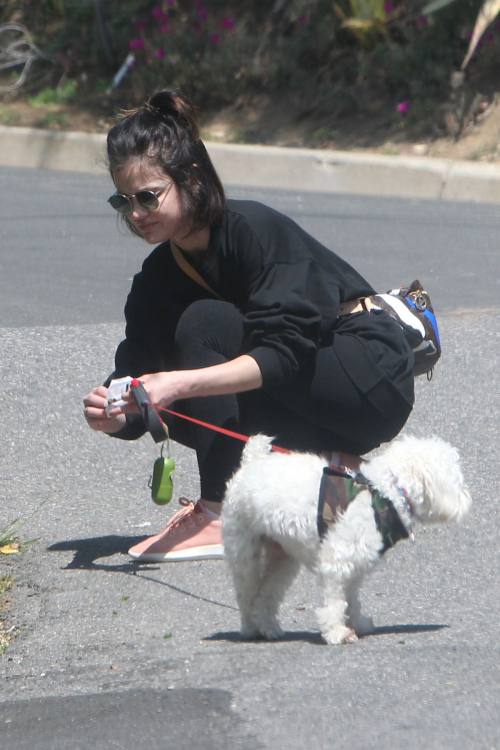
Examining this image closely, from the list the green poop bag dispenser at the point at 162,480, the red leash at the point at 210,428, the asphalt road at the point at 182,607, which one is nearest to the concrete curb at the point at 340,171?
the asphalt road at the point at 182,607

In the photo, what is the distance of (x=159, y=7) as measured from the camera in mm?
13734

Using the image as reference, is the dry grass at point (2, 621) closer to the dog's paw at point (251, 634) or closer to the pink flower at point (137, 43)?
the dog's paw at point (251, 634)

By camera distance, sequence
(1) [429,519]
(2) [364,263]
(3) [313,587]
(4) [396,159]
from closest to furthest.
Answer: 1. (1) [429,519]
2. (3) [313,587]
3. (2) [364,263]
4. (4) [396,159]

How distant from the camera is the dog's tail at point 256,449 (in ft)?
8.68

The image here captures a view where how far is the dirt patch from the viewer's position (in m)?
11.0

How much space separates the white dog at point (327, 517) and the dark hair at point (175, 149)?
0.72 metres

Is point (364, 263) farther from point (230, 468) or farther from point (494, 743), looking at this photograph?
point (494, 743)

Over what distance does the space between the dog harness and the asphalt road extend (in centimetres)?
30

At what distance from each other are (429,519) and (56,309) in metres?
3.52

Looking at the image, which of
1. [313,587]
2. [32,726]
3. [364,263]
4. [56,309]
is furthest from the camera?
[364,263]

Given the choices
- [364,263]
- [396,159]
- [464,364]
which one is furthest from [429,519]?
[396,159]

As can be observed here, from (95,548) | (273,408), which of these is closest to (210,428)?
(273,408)

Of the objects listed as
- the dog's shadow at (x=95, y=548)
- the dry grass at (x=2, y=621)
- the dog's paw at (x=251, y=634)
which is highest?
the dog's paw at (x=251, y=634)

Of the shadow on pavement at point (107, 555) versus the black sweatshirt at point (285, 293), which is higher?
the black sweatshirt at point (285, 293)
